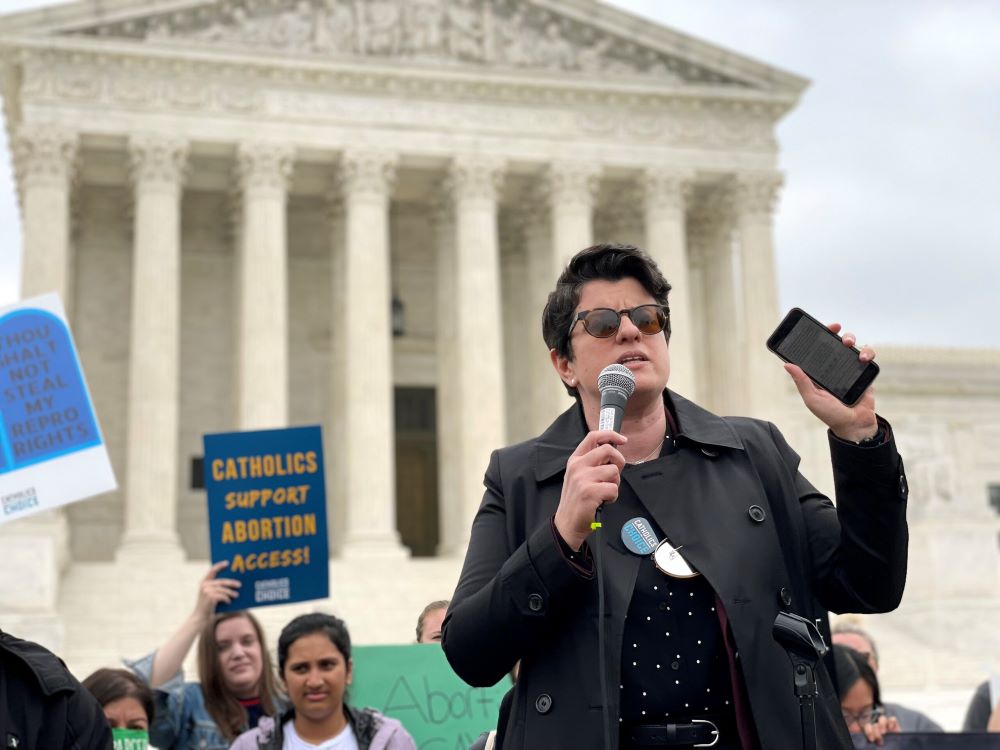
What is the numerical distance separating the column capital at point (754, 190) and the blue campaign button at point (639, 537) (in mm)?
34752

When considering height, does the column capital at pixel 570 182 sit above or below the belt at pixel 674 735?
above

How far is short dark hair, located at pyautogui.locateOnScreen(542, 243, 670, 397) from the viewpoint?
4.04 metres

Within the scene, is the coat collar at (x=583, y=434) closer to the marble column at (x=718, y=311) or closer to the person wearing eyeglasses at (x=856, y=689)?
the person wearing eyeglasses at (x=856, y=689)

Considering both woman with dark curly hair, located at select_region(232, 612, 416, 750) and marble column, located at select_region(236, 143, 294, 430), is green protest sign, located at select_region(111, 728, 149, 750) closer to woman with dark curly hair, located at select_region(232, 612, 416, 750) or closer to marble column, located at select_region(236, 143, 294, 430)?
woman with dark curly hair, located at select_region(232, 612, 416, 750)

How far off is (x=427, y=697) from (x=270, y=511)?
2.45 m

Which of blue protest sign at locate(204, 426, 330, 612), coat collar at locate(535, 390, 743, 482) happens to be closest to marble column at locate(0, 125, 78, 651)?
blue protest sign at locate(204, 426, 330, 612)

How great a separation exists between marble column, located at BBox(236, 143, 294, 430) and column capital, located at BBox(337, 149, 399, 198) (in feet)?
5.10

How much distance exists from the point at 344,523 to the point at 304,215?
10.9m

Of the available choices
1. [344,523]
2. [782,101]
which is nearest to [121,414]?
[344,523]

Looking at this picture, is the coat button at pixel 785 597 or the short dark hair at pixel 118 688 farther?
the short dark hair at pixel 118 688

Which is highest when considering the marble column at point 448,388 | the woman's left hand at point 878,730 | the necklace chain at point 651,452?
the marble column at point 448,388

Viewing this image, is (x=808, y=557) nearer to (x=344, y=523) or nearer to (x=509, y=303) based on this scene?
(x=344, y=523)

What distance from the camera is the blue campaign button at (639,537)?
366cm

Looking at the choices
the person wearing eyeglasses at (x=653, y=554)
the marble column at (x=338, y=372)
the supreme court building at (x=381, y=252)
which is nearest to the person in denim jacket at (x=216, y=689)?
the person wearing eyeglasses at (x=653, y=554)
